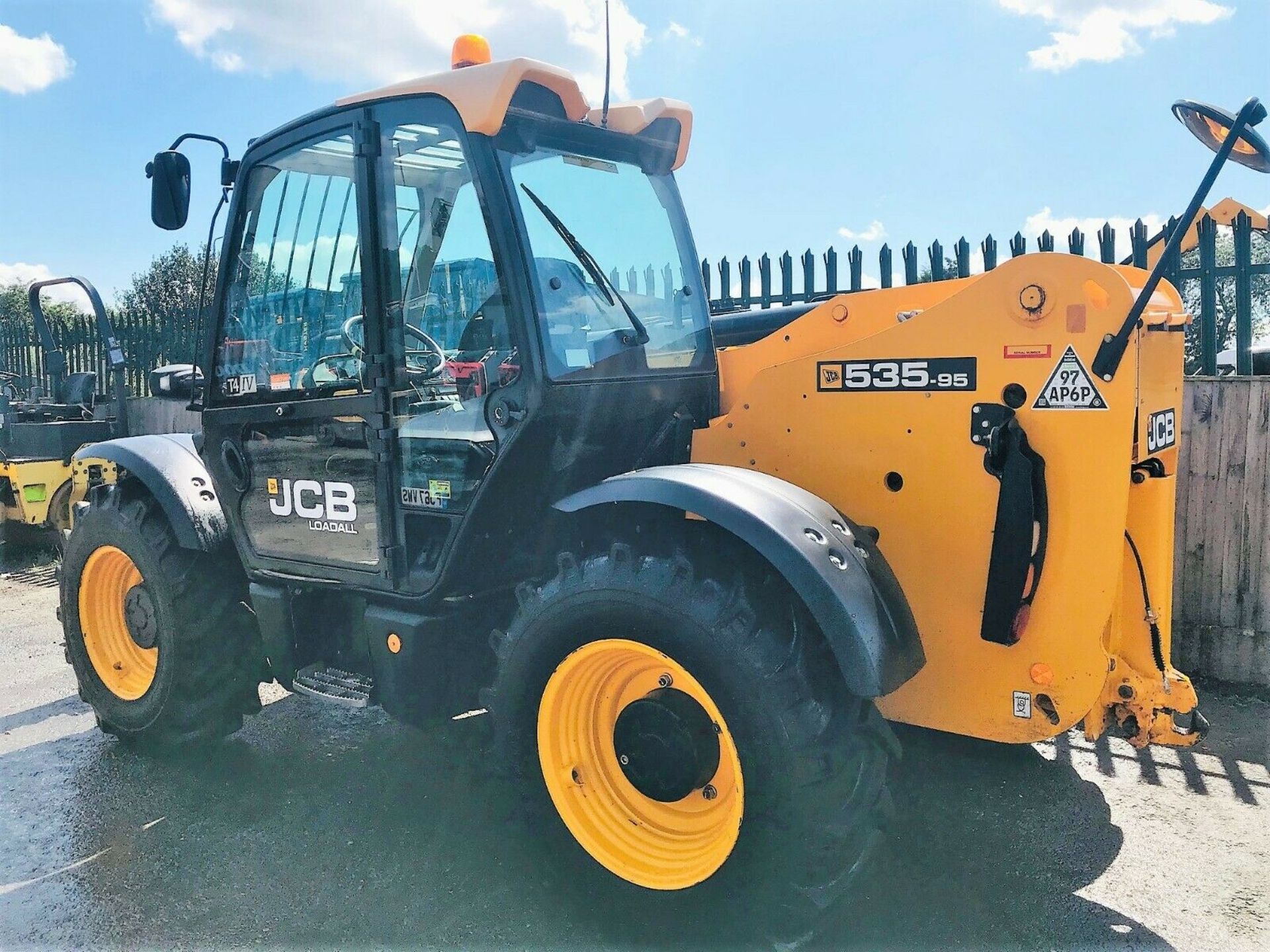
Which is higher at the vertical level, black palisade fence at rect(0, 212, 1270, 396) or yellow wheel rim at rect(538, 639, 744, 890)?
black palisade fence at rect(0, 212, 1270, 396)

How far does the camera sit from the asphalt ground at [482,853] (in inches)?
114

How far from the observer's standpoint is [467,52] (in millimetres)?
3361

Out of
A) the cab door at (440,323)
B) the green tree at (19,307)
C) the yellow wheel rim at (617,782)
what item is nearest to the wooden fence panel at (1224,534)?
the yellow wheel rim at (617,782)

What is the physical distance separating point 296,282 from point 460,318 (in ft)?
2.79

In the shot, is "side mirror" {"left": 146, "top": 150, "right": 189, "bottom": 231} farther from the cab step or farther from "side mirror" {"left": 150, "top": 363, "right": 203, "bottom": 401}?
the cab step

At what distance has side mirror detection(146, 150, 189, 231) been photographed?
3701mm

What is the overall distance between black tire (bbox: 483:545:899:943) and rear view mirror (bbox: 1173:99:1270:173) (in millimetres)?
1598

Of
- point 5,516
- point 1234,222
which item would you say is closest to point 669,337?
point 1234,222

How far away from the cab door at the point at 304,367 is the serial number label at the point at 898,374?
1.48 meters

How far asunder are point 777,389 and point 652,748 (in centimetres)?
117

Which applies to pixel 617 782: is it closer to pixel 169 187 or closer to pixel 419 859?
pixel 419 859

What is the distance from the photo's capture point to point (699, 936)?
271cm

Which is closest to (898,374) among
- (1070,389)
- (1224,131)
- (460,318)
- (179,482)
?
(1070,389)

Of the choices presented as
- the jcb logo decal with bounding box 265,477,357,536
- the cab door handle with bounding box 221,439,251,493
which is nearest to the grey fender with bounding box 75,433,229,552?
the cab door handle with bounding box 221,439,251,493
